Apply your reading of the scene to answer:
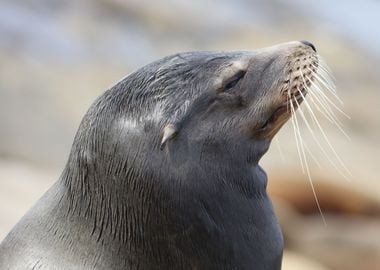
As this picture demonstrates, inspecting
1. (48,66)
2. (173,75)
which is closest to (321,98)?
(173,75)

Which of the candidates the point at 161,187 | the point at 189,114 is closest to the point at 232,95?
→ the point at 189,114

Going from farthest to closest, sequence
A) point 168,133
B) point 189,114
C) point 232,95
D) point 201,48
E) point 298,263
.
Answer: point 201,48, point 298,263, point 232,95, point 189,114, point 168,133

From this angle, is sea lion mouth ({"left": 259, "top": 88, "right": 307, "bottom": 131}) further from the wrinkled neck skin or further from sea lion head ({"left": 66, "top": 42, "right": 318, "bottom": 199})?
the wrinkled neck skin

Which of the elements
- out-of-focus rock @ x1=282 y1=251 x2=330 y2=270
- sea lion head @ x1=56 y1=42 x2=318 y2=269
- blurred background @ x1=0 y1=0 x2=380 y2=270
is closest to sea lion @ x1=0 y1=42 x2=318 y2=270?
sea lion head @ x1=56 y1=42 x2=318 y2=269

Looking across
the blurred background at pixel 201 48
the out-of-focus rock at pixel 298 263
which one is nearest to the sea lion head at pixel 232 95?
the blurred background at pixel 201 48

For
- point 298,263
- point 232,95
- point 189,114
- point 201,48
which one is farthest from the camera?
point 201,48

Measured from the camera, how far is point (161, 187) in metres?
3.28

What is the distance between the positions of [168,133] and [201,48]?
843cm

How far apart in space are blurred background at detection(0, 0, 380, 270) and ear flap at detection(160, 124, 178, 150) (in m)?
Answer: 2.48

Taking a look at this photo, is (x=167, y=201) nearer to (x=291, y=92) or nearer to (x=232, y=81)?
(x=232, y=81)

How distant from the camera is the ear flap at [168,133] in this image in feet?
10.7

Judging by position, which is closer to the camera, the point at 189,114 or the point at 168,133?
the point at 168,133

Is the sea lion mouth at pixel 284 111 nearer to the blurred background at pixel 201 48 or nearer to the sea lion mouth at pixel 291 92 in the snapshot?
the sea lion mouth at pixel 291 92

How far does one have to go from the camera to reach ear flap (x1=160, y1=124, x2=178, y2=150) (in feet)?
10.7
